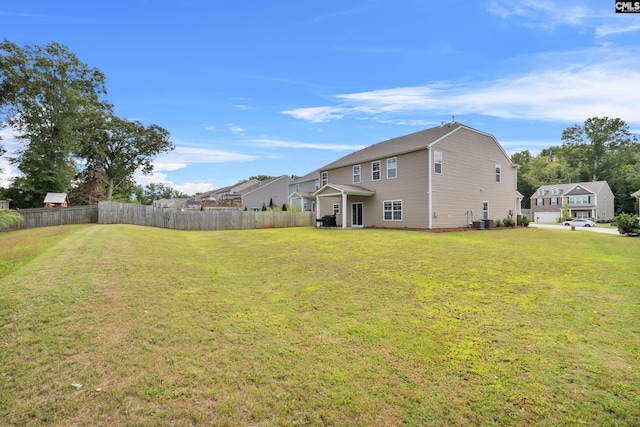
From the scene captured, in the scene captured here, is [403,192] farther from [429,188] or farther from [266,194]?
[266,194]

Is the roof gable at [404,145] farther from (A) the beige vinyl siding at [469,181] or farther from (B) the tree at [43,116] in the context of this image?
(B) the tree at [43,116]

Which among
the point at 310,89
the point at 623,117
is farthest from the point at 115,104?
the point at 623,117

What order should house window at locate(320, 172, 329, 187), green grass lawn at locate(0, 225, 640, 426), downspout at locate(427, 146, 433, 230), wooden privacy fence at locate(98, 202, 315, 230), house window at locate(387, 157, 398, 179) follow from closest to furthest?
green grass lawn at locate(0, 225, 640, 426) → downspout at locate(427, 146, 433, 230) → wooden privacy fence at locate(98, 202, 315, 230) → house window at locate(387, 157, 398, 179) → house window at locate(320, 172, 329, 187)

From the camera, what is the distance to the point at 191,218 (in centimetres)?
2261

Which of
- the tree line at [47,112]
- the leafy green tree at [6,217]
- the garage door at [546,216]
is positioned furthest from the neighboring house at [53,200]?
the garage door at [546,216]

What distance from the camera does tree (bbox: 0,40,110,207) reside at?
2661 cm

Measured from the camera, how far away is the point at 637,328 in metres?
4.14

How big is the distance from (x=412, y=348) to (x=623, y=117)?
7581 centimetres

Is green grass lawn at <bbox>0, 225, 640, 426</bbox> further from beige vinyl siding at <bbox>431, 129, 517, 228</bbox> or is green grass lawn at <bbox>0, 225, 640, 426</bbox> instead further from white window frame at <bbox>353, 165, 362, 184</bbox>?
white window frame at <bbox>353, 165, 362, 184</bbox>

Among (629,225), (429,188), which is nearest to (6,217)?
(429,188)

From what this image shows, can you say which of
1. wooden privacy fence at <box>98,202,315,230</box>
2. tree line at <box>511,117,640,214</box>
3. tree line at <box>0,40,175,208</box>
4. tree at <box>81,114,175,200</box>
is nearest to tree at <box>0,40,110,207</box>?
tree line at <box>0,40,175,208</box>

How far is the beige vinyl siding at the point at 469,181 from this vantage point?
64.2 feet

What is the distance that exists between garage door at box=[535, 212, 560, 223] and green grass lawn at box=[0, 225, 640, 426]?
52.8 meters

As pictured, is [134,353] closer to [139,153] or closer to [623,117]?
[139,153]
